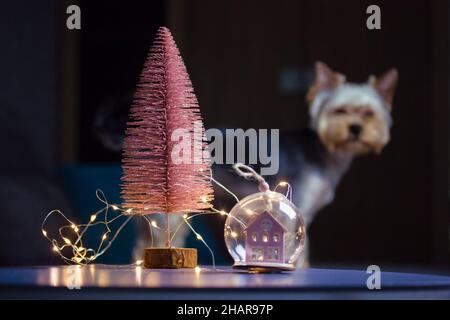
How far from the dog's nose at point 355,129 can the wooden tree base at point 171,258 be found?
2221 mm

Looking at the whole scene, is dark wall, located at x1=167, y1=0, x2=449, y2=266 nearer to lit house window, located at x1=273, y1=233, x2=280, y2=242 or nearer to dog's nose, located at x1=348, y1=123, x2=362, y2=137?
dog's nose, located at x1=348, y1=123, x2=362, y2=137

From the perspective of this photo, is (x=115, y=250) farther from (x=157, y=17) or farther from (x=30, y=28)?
(x=157, y=17)

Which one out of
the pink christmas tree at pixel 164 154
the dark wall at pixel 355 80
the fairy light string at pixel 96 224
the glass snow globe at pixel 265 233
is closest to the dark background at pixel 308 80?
the dark wall at pixel 355 80

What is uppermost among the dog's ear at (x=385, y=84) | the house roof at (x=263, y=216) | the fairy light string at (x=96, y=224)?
the dog's ear at (x=385, y=84)

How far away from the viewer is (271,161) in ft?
11.6

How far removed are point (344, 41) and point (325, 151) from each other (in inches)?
34.4

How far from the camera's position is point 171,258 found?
65.3 inches

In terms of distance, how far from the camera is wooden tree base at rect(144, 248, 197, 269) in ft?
5.44

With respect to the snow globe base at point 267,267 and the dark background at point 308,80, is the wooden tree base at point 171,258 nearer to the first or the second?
the snow globe base at point 267,267

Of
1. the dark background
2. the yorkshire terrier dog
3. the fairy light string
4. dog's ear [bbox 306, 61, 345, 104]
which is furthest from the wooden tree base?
the dark background

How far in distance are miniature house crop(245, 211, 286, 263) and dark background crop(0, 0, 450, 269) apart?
110 inches

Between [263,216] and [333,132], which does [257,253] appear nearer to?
[263,216]

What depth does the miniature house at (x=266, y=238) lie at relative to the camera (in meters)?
1.58
